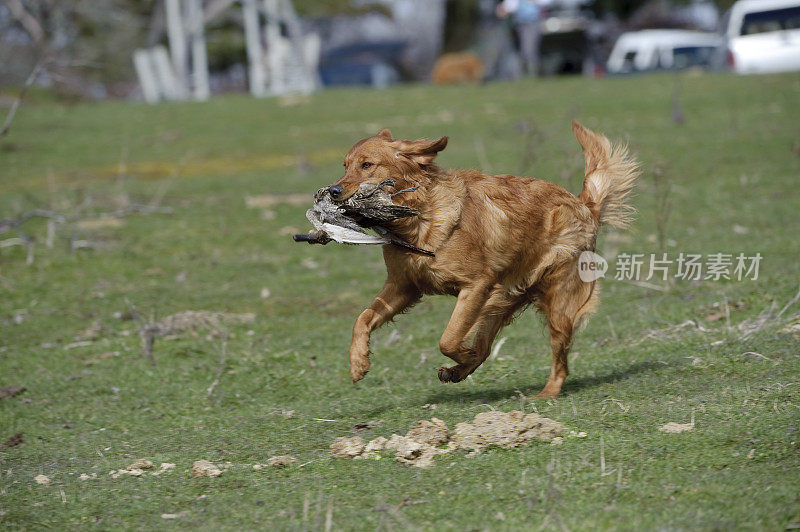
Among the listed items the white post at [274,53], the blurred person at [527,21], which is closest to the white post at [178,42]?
the white post at [274,53]

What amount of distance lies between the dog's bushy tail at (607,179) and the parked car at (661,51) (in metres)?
24.0

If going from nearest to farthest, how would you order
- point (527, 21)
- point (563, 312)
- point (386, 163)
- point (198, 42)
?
point (386, 163) < point (563, 312) < point (527, 21) < point (198, 42)

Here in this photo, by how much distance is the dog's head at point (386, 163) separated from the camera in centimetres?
584

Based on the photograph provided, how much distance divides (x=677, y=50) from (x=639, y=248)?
22.8m

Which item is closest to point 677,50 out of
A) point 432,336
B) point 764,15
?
point 764,15

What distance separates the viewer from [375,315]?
A: 6.13 metres

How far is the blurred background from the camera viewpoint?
2500 cm

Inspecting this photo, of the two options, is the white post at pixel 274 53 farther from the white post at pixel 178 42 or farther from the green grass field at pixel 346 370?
the green grass field at pixel 346 370

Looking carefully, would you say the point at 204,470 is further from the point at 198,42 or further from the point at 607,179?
the point at 198,42

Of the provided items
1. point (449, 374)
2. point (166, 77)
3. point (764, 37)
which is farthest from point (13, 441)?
point (166, 77)

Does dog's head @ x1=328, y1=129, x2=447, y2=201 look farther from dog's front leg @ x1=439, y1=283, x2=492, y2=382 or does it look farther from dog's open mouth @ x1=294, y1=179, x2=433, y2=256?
dog's front leg @ x1=439, y1=283, x2=492, y2=382

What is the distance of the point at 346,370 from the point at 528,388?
1.54m

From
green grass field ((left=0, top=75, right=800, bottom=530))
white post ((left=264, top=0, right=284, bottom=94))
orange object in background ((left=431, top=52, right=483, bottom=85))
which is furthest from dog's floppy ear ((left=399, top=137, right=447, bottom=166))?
white post ((left=264, top=0, right=284, bottom=94))

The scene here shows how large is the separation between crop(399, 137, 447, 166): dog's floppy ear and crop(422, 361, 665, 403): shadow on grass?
5.15 feet
